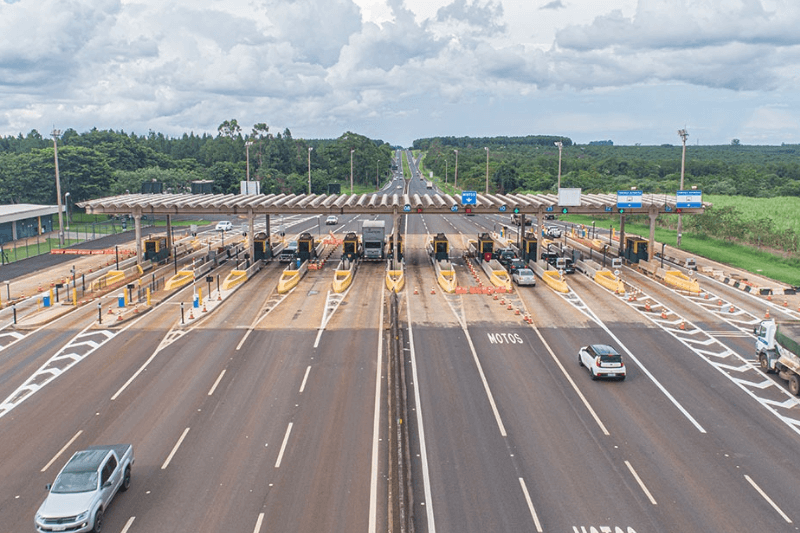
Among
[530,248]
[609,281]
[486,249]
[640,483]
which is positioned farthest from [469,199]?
[640,483]

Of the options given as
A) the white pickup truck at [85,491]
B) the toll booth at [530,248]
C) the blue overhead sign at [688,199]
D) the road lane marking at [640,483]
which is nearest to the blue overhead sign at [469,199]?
the toll booth at [530,248]

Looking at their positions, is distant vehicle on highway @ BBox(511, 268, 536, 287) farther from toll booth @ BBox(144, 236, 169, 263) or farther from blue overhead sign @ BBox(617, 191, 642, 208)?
toll booth @ BBox(144, 236, 169, 263)

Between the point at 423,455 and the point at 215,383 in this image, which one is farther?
the point at 215,383

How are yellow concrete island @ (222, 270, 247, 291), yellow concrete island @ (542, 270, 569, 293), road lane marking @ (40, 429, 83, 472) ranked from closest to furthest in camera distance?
1. road lane marking @ (40, 429, 83, 472)
2. yellow concrete island @ (542, 270, 569, 293)
3. yellow concrete island @ (222, 270, 247, 291)

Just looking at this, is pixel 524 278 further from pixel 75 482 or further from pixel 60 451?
pixel 75 482

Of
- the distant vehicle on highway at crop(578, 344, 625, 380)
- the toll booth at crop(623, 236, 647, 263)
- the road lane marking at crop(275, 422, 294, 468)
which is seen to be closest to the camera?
the road lane marking at crop(275, 422, 294, 468)

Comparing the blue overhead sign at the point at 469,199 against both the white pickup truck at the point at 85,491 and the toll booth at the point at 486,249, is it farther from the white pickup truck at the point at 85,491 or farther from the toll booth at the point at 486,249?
the white pickup truck at the point at 85,491

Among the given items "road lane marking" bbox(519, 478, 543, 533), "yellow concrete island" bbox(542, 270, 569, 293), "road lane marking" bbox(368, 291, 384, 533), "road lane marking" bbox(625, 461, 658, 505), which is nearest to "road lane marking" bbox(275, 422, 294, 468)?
"road lane marking" bbox(368, 291, 384, 533)
